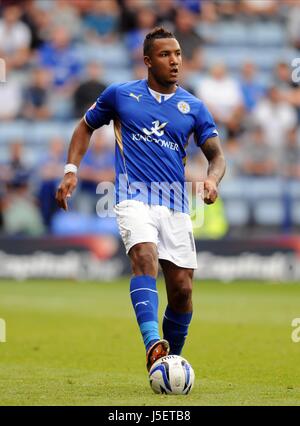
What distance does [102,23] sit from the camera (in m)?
22.4

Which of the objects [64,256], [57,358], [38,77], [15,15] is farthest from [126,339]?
[15,15]

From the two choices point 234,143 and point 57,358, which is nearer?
point 57,358

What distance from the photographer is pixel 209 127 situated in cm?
836

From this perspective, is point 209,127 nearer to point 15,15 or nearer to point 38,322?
point 38,322

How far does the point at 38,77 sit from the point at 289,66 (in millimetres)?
4599

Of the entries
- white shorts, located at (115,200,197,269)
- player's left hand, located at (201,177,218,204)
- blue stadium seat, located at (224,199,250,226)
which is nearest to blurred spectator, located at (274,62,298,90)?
blue stadium seat, located at (224,199,250,226)

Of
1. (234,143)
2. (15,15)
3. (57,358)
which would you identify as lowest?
(57,358)

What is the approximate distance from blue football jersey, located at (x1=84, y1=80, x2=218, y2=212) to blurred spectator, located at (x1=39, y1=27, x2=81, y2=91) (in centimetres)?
1250

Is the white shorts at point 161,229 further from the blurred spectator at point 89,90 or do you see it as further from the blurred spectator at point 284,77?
the blurred spectator at point 284,77

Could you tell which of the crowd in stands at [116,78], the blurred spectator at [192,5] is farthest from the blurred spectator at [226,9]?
the blurred spectator at [192,5]

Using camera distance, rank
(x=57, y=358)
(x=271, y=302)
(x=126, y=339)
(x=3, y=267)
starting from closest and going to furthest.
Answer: (x=57, y=358)
(x=126, y=339)
(x=271, y=302)
(x=3, y=267)

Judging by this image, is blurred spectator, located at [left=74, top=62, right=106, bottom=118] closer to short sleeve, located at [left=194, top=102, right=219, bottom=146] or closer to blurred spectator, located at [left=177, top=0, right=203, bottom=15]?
blurred spectator, located at [left=177, top=0, right=203, bottom=15]

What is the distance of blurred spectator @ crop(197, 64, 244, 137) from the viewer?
795 inches

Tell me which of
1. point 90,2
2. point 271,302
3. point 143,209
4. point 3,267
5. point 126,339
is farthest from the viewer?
point 90,2
